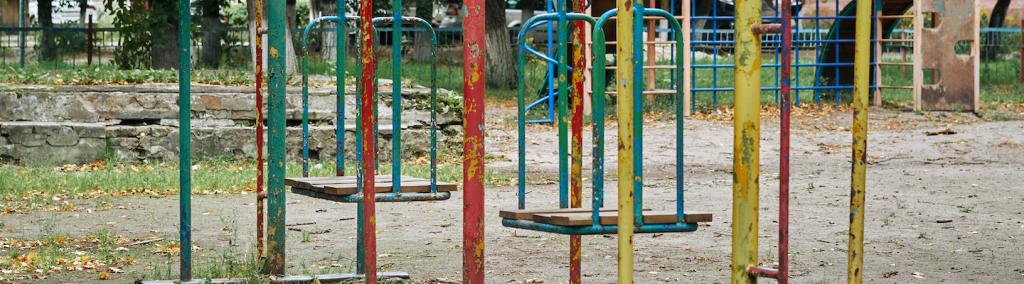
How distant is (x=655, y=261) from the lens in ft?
20.7

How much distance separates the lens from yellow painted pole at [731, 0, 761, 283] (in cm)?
344

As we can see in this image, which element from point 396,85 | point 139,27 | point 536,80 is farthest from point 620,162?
point 536,80

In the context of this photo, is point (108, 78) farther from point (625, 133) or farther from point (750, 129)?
point (750, 129)

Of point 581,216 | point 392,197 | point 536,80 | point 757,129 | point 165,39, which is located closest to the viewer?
point 757,129

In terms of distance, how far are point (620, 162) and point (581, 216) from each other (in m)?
0.64

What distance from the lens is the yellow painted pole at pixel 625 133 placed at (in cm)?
352

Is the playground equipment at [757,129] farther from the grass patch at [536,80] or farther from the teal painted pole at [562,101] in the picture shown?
the grass patch at [536,80]

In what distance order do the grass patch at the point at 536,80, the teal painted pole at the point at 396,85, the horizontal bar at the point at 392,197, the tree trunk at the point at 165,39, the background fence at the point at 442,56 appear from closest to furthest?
the teal painted pole at the point at 396,85
the horizontal bar at the point at 392,197
the grass patch at the point at 536,80
the tree trunk at the point at 165,39
the background fence at the point at 442,56

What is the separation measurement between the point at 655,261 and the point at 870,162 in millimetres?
5618

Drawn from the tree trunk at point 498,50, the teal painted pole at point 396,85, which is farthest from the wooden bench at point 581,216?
the tree trunk at point 498,50

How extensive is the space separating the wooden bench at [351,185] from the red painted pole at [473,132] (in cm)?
138

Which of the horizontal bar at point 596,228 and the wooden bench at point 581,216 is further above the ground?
the wooden bench at point 581,216

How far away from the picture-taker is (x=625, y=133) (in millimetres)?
3529

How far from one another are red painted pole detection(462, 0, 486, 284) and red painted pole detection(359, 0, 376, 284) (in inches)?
15.4
